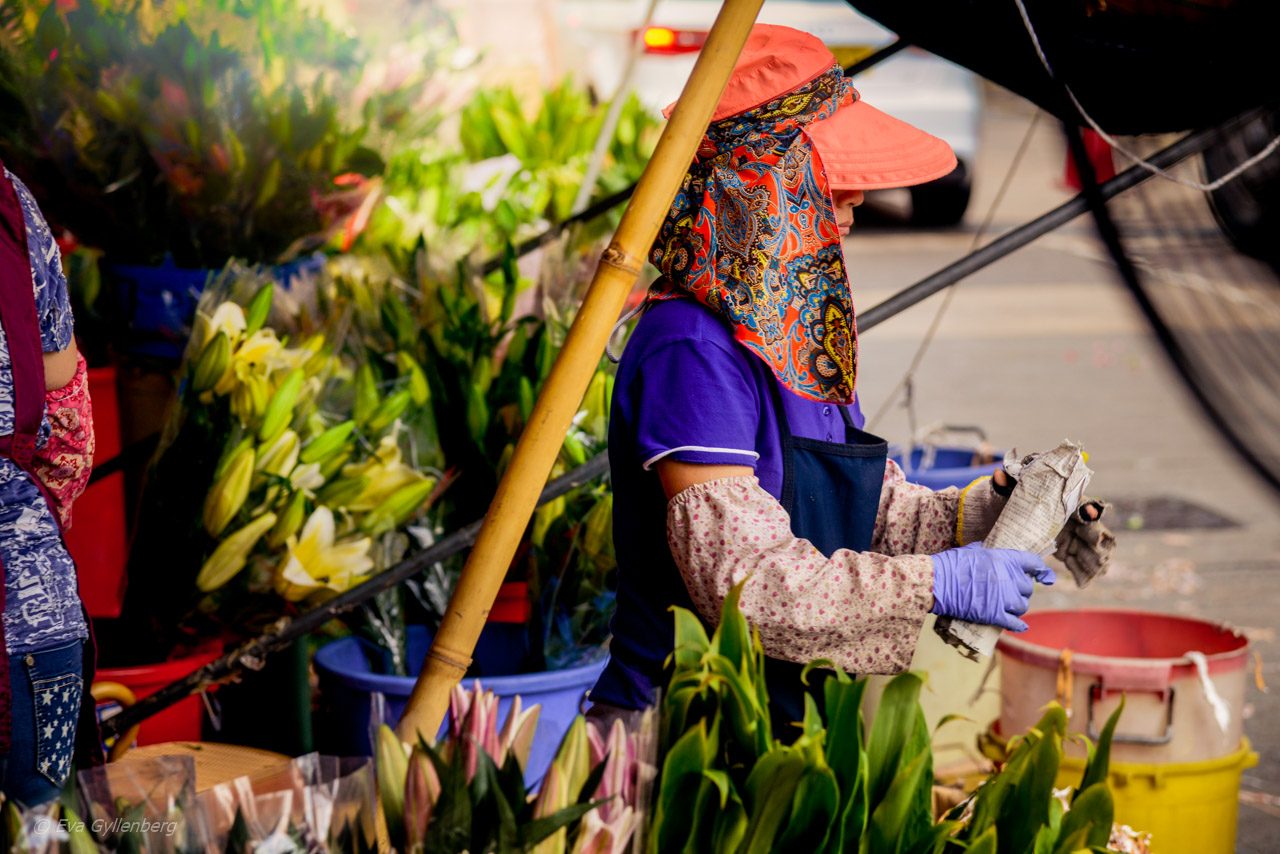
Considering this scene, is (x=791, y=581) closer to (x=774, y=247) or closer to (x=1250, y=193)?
(x=774, y=247)

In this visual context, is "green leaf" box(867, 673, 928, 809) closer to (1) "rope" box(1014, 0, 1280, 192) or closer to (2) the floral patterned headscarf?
(2) the floral patterned headscarf

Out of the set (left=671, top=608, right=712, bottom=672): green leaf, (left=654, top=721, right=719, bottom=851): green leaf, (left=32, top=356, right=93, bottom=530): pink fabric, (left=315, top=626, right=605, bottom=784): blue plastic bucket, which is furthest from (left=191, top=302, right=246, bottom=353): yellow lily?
(left=654, top=721, right=719, bottom=851): green leaf

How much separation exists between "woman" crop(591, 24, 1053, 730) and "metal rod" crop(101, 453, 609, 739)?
0.59 meters

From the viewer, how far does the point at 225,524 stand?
8.54ft

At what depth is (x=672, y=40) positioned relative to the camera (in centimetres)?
886

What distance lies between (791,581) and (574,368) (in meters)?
0.35

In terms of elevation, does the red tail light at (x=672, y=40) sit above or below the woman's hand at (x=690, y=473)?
below

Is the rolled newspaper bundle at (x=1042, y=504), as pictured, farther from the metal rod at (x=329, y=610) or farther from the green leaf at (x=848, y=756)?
the metal rod at (x=329, y=610)

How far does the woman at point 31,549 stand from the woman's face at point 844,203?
99 cm

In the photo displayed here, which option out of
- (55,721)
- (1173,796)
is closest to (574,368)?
(55,721)

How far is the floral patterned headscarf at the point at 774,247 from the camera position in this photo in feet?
5.75

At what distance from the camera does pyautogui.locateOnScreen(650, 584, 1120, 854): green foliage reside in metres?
1.44

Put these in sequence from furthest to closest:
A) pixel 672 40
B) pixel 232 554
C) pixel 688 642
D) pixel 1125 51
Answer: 1. pixel 672 40
2. pixel 232 554
3. pixel 1125 51
4. pixel 688 642

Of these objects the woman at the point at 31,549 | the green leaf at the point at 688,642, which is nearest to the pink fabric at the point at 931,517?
the green leaf at the point at 688,642
